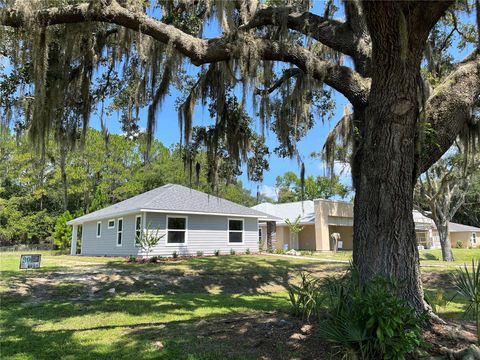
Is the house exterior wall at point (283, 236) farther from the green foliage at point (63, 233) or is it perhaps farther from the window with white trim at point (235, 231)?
the green foliage at point (63, 233)

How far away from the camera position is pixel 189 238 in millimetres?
18875

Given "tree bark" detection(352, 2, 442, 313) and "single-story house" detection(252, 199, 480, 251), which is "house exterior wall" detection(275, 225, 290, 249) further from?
"tree bark" detection(352, 2, 442, 313)

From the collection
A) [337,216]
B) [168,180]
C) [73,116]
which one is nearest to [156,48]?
A: [73,116]

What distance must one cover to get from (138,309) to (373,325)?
14.9 ft

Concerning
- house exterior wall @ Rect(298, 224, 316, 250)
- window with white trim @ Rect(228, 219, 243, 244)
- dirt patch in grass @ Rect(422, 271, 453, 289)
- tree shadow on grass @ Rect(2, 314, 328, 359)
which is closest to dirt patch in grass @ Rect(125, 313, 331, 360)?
tree shadow on grass @ Rect(2, 314, 328, 359)

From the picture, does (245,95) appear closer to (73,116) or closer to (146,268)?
(73,116)

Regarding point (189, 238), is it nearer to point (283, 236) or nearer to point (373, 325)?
point (283, 236)

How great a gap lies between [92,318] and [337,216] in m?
23.7

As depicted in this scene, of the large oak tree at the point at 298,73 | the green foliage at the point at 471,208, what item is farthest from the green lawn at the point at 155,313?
the green foliage at the point at 471,208

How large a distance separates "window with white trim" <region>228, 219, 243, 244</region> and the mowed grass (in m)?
6.84

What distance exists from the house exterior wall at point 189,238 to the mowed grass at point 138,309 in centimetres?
518

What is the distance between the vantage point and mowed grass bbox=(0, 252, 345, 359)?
4531mm

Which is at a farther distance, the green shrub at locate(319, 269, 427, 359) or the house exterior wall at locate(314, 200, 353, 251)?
the house exterior wall at locate(314, 200, 353, 251)

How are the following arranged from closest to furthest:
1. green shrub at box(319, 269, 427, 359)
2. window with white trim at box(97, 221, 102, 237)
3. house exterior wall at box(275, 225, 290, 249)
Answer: green shrub at box(319, 269, 427, 359), window with white trim at box(97, 221, 102, 237), house exterior wall at box(275, 225, 290, 249)
